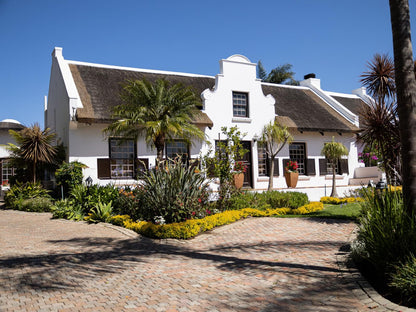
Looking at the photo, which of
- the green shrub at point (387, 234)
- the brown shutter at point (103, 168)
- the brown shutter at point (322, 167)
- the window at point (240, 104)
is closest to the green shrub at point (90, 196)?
the brown shutter at point (103, 168)

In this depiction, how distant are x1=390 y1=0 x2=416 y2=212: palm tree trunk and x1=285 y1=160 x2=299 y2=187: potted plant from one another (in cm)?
1340

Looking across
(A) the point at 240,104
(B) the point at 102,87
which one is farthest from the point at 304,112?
(B) the point at 102,87

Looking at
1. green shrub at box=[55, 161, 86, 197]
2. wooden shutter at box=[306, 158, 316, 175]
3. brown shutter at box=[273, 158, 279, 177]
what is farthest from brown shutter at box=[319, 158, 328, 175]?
green shrub at box=[55, 161, 86, 197]

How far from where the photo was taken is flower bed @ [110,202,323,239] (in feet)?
28.8

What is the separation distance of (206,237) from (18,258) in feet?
13.6

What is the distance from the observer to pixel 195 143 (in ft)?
57.3

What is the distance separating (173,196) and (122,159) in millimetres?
7369

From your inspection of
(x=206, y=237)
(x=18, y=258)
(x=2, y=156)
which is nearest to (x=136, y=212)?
(x=206, y=237)

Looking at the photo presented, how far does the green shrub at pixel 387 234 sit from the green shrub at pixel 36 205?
12.0 metres

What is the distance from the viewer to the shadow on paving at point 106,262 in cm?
543

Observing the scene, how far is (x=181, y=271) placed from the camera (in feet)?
19.9

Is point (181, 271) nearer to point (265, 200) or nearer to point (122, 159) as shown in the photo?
point (265, 200)

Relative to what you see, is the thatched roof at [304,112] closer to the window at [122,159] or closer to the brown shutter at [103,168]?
the window at [122,159]

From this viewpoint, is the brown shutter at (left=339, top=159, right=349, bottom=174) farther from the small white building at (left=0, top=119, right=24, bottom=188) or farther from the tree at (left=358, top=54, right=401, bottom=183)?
the small white building at (left=0, top=119, right=24, bottom=188)
